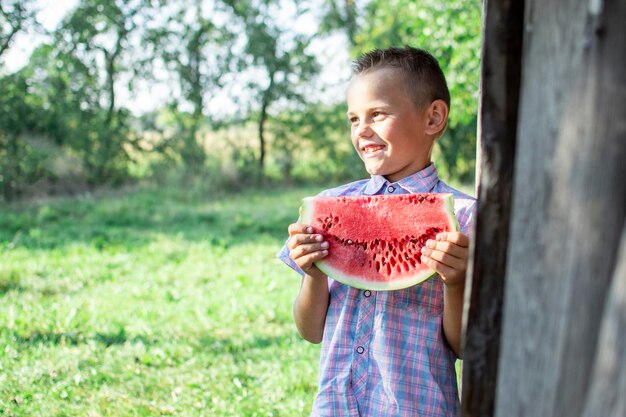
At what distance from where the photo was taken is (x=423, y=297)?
2.38 metres

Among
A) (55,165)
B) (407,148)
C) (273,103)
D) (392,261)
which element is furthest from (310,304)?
(273,103)

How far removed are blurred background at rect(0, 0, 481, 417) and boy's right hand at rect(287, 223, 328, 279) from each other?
190 cm

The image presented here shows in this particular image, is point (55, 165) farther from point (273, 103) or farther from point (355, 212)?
point (355, 212)

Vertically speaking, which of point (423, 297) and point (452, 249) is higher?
point (452, 249)

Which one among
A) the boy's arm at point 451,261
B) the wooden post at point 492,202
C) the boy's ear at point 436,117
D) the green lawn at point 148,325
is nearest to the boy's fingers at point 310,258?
the boy's arm at point 451,261

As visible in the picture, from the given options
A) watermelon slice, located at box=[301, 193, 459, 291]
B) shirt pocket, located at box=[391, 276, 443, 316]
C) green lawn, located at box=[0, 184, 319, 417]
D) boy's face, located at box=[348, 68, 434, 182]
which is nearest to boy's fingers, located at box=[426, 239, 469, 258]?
watermelon slice, located at box=[301, 193, 459, 291]

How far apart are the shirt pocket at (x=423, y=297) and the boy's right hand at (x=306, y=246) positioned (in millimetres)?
336

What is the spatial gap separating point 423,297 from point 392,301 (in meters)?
0.11

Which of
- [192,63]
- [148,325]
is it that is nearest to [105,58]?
[192,63]

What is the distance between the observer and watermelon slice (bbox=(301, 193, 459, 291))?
2.32 meters

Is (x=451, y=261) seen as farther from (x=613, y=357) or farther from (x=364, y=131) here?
(x=613, y=357)

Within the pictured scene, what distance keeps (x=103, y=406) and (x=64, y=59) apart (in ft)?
45.0

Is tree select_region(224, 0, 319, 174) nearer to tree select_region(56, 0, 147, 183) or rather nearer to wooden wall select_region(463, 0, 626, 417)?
tree select_region(56, 0, 147, 183)

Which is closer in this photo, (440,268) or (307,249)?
(440,268)
